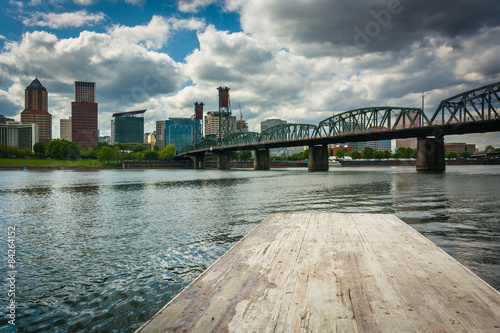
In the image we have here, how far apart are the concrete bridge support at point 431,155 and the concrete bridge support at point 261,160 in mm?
69229

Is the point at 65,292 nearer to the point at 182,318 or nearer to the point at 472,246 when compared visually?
the point at 182,318

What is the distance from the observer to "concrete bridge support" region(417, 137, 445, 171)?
290ft

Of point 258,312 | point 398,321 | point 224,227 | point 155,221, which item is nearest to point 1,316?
point 258,312

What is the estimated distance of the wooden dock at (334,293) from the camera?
3.35 metres

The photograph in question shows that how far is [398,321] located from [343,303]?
24.3 inches

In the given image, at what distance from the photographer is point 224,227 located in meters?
14.3

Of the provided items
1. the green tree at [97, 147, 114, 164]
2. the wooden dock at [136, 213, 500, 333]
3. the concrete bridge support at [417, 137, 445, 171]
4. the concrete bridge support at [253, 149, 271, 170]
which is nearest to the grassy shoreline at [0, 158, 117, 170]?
the green tree at [97, 147, 114, 164]

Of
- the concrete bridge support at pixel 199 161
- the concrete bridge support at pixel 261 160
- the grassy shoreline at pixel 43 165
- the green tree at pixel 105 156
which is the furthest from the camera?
the concrete bridge support at pixel 199 161

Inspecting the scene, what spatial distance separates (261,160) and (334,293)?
14294 centimetres

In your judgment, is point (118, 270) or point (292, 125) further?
point (292, 125)

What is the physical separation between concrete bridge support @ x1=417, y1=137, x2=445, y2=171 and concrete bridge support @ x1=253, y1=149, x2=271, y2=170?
69.2m

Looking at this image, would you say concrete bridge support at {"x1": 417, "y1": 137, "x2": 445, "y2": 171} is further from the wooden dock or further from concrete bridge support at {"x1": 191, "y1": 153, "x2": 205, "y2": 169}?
concrete bridge support at {"x1": 191, "y1": 153, "x2": 205, "y2": 169}

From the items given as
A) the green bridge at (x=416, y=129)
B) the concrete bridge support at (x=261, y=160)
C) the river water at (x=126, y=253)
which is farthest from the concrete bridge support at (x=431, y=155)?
the river water at (x=126, y=253)

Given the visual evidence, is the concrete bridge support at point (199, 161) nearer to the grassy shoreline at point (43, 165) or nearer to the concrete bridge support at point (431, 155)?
the grassy shoreline at point (43, 165)
